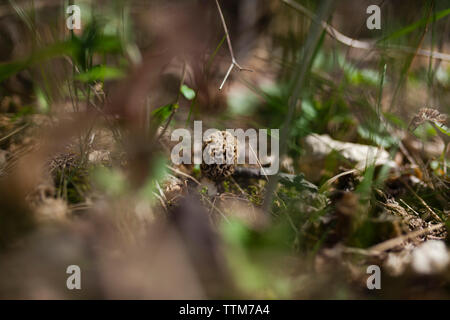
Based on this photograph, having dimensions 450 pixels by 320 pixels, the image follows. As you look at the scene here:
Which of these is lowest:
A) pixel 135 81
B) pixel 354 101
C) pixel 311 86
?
pixel 135 81

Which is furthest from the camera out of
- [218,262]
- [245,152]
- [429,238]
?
[245,152]

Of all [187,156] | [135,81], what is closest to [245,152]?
[187,156]

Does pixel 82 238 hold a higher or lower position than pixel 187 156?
lower

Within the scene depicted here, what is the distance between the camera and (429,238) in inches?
37.1

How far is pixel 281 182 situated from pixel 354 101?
2.27ft

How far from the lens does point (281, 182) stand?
1139 mm

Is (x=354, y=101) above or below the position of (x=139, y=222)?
above

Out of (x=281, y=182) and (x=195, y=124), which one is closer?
(x=281, y=182)

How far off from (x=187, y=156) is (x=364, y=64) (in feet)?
6.21
